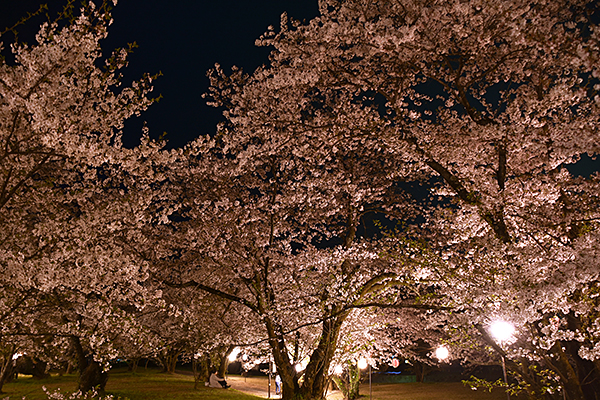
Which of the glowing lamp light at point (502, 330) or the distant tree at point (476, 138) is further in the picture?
the glowing lamp light at point (502, 330)

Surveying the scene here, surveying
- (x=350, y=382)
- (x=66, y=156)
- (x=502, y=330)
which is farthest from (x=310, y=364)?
(x=66, y=156)

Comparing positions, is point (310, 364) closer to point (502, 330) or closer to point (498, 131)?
point (502, 330)

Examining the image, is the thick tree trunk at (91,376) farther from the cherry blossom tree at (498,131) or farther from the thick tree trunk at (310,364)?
the cherry blossom tree at (498,131)

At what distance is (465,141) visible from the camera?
8.17 metres

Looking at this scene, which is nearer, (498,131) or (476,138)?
(498,131)

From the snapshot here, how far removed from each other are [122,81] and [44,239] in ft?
10.4

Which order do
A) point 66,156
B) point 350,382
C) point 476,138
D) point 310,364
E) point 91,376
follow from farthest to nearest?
point 350,382
point 91,376
point 310,364
point 476,138
point 66,156

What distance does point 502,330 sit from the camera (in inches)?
259

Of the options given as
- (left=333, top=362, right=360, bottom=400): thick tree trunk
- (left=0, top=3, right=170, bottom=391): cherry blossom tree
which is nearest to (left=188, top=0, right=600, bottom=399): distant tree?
(left=0, top=3, right=170, bottom=391): cherry blossom tree

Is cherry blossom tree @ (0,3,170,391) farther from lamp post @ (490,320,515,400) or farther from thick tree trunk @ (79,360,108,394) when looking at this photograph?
thick tree trunk @ (79,360,108,394)

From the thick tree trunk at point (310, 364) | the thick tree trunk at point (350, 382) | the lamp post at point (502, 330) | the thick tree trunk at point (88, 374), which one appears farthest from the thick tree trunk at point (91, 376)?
the lamp post at point (502, 330)

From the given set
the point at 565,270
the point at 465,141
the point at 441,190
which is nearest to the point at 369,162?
the point at 441,190

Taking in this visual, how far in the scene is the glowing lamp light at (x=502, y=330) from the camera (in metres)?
6.49

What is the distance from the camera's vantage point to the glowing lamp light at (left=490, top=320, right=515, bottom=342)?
649 cm
